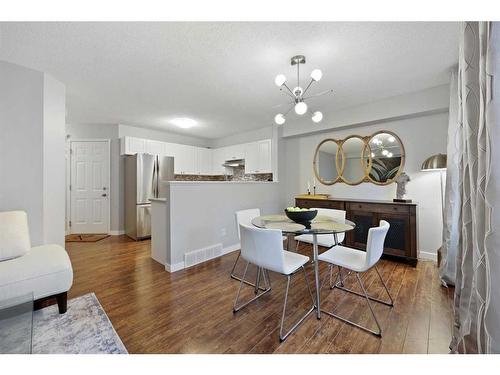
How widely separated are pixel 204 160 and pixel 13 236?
435 cm

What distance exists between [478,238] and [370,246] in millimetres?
729

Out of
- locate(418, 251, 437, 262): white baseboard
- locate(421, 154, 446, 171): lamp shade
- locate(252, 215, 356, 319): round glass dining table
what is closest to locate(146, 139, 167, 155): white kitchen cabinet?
locate(252, 215, 356, 319): round glass dining table

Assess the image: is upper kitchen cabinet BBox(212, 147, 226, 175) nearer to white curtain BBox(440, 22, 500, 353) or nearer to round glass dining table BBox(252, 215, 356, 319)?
round glass dining table BBox(252, 215, 356, 319)

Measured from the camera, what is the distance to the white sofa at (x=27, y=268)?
1.62m

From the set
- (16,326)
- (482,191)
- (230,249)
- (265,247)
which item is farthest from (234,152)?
(482,191)

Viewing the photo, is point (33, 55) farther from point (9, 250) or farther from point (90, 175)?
point (90, 175)

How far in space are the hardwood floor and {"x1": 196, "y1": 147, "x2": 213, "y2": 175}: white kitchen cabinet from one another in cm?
342

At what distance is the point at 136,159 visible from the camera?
14.3ft

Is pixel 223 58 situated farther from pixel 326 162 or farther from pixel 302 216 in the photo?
pixel 326 162

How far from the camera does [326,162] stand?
4.23m

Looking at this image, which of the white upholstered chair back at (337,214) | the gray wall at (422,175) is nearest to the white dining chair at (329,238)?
the white upholstered chair back at (337,214)

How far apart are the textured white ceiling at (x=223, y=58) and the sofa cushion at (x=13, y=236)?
1616 mm

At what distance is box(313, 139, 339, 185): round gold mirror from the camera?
13.4ft
